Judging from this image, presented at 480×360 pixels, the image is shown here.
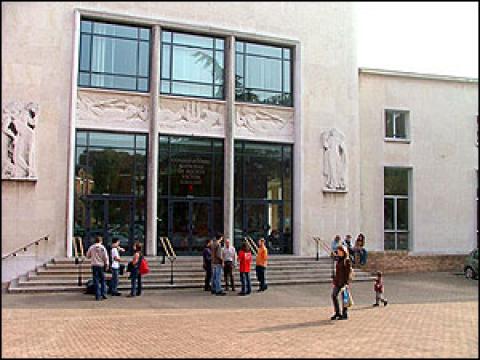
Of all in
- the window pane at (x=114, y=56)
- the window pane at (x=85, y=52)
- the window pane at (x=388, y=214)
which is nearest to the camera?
the window pane at (x=85, y=52)

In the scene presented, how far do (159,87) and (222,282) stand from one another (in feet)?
27.0

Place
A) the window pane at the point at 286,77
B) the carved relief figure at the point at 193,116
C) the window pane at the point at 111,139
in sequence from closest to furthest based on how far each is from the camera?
1. the window pane at the point at 111,139
2. the carved relief figure at the point at 193,116
3. the window pane at the point at 286,77

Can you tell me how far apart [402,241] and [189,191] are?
1046cm

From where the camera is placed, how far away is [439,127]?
27297mm

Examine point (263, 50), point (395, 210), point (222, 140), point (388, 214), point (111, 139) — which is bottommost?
point (388, 214)

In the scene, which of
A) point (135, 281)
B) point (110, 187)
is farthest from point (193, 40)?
point (135, 281)

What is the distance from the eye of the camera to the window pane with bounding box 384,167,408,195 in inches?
1052

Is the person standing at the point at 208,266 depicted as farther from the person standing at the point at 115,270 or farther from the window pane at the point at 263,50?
the window pane at the point at 263,50

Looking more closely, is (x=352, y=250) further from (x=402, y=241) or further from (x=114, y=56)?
(x=114, y=56)

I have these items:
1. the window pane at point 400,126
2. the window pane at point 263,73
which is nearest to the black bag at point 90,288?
the window pane at point 263,73

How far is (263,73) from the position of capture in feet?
80.7

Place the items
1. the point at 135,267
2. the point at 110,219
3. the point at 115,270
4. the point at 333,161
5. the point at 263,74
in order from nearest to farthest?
the point at 135,267
the point at 115,270
the point at 110,219
the point at 263,74
the point at 333,161

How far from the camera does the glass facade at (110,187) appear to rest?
21.2 meters

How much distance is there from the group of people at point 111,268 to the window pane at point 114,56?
326 inches
